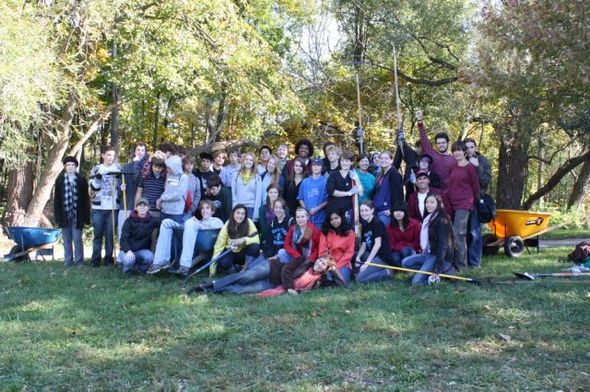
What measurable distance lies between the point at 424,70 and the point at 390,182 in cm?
1032

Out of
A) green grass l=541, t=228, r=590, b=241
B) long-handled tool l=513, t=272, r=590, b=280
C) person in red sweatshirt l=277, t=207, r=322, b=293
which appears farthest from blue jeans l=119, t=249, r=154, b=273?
green grass l=541, t=228, r=590, b=241

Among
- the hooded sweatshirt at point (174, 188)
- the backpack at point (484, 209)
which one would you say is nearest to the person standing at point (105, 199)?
the hooded sweatshirt at point (174, 188)

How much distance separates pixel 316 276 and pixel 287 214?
1.18 meters

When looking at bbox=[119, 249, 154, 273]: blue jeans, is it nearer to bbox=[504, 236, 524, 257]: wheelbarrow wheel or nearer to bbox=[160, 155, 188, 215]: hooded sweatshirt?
bbox=[160, 155, 188, 215]: hooded sweatshirt

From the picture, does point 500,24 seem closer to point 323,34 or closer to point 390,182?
point 390,182

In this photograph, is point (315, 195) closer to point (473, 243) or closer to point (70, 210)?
point (473, 243)

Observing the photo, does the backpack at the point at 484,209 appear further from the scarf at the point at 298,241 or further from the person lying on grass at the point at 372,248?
the scarf at the point at 298,241

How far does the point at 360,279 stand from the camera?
23.9 feet

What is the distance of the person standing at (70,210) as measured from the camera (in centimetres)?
917

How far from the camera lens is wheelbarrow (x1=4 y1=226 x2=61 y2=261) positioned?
32.4 feet

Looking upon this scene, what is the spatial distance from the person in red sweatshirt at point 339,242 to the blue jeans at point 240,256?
3.39 ft

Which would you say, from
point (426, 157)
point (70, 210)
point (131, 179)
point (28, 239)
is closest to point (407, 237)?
point (426, 157)

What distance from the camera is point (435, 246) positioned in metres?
7.23

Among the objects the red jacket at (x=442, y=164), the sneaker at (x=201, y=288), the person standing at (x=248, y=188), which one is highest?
the red jacket at (x=442, y=164)
